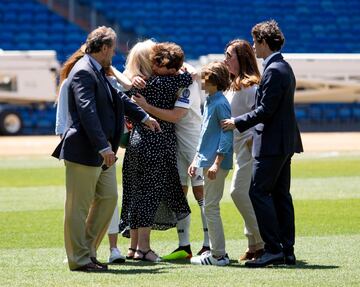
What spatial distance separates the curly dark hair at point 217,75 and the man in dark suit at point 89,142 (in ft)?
2.21

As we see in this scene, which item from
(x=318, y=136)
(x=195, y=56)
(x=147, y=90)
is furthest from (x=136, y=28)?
(x=147, y=90)

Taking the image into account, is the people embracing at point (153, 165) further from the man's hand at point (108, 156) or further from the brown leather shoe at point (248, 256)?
the man's hand at point (108, 156)

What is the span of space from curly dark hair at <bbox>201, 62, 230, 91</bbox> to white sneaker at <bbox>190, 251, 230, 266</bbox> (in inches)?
58.0

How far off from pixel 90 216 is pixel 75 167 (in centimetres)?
62

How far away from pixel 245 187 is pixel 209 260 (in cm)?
76

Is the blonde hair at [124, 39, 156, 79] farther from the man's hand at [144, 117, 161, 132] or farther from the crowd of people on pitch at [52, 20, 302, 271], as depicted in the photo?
the man's hand at [144, 117, 161, 132]

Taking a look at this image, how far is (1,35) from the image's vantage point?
38219 millimetres

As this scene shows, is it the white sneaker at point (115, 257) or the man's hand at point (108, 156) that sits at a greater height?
the man's hand at point (108, 156)

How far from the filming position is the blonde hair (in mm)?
10109

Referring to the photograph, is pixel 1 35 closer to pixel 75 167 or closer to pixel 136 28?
pixel 136 28

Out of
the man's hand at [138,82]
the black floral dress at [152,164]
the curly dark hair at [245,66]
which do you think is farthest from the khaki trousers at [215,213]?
the man's hand at [138,82]

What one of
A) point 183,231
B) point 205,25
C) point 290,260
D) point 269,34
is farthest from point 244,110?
point 205,25

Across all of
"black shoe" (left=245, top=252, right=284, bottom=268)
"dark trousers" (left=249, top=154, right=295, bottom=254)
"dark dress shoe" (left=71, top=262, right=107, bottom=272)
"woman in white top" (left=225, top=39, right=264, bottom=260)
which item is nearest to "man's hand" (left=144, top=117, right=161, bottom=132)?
"woman in white top" (left=225, top=39, right=264, bottom=260)

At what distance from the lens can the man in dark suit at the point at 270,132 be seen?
30.3 feet
